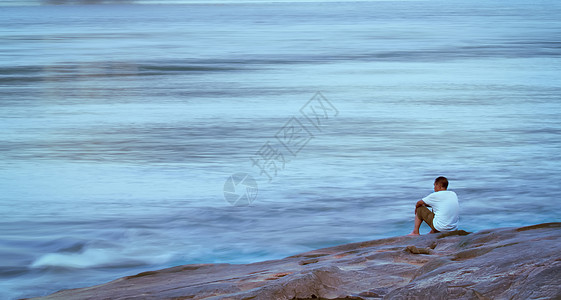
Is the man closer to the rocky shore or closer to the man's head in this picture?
the man's head

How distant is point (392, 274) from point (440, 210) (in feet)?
7.71

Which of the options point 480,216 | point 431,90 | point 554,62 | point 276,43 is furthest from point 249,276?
point 276,43

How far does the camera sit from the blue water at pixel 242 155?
9484 millimetres

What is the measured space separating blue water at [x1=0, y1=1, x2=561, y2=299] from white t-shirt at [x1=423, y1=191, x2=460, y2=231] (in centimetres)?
101

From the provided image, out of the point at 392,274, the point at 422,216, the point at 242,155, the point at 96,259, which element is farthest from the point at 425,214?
the point at 242,155

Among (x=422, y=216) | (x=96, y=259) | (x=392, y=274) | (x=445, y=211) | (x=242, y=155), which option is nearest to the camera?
(x=392, y=274)

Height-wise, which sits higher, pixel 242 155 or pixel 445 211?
pixel 242 155

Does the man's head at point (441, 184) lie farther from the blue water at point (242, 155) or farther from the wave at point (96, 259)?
the wave at point (96, 259)

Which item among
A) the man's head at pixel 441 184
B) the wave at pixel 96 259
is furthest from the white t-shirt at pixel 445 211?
the wave at pixel 96 259

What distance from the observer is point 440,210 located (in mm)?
8281

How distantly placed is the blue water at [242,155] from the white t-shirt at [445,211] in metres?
1.01

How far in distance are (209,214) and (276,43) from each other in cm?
2710

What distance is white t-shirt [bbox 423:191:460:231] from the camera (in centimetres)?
820

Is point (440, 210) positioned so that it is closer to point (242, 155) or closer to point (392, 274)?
point (392, 274)
